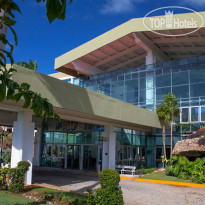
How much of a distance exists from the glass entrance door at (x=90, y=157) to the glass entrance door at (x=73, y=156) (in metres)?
0.83

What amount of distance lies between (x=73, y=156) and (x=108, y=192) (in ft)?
50.1

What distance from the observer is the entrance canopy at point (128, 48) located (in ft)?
79.7

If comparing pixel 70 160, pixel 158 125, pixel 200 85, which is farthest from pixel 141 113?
pixel 70 160

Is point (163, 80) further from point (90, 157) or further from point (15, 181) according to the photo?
point (15, 181)

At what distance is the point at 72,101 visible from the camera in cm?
1206

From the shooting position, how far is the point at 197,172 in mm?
15836

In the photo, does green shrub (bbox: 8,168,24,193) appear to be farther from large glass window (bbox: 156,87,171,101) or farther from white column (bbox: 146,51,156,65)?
white column (bbox: 146,51,156,65)

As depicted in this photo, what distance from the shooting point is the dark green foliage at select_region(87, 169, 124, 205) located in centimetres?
754

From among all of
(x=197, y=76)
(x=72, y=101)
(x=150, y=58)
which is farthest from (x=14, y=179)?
(x=150, y=58)

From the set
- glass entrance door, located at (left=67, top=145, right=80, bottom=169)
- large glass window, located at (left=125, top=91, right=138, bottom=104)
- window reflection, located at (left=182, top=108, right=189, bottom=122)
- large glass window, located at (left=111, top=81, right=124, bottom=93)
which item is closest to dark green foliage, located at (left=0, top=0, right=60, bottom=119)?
glass entrance door, located at (left=67, top=145, right=80, bottom=169)

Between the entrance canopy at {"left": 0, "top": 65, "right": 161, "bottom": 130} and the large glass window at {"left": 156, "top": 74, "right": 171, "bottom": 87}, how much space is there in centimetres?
695

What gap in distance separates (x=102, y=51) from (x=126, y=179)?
1571 cm

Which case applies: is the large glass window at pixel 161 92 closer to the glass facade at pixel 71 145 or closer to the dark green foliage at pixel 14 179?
the glass facade at pixel 71 145

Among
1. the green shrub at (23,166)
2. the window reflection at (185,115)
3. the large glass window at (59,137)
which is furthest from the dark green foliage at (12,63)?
the large glass window at (59,137)
